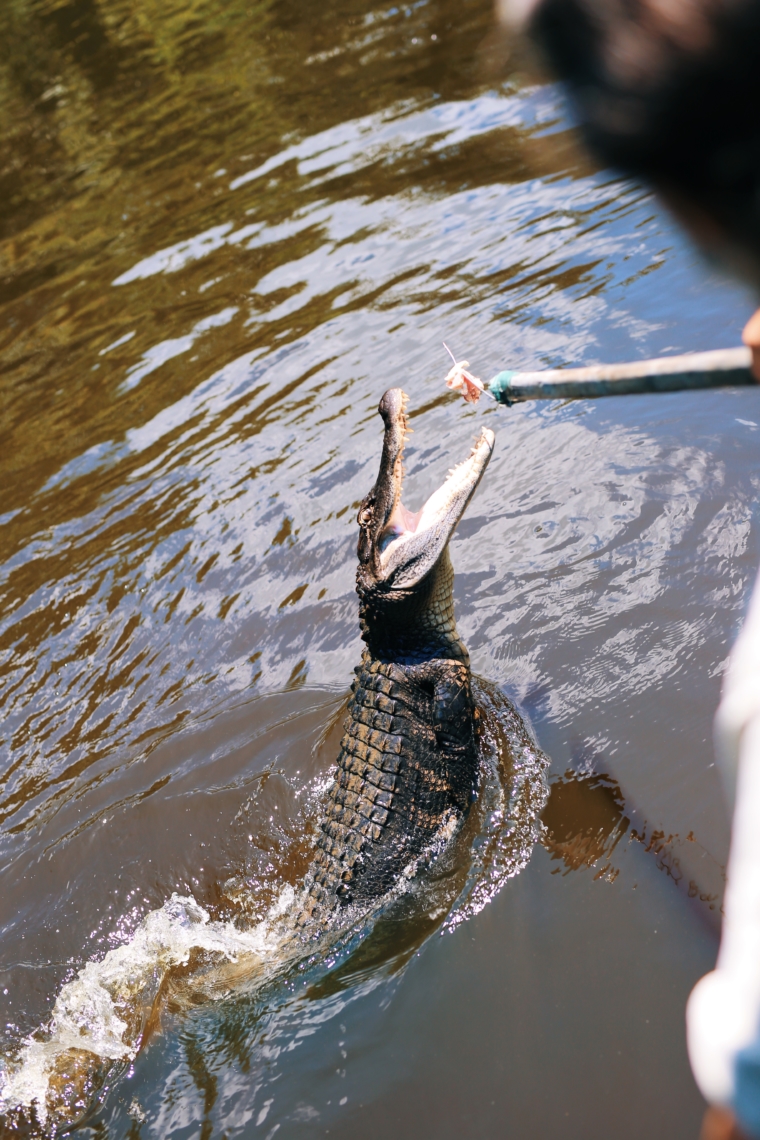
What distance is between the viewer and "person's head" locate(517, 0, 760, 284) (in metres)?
0.75

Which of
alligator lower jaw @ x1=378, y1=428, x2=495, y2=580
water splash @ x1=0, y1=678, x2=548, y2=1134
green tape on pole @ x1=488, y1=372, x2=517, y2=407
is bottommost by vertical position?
water splash @ x1=0, y1=678, x2=548, y2=1134

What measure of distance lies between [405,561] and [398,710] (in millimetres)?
672

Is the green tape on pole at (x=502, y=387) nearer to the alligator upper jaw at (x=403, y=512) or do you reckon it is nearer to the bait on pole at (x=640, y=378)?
the bait on pole at (x=640, y=378)

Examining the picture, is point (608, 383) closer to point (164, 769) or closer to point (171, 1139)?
point (171, 1139)

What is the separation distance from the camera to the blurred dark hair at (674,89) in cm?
75

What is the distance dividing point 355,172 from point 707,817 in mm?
7606

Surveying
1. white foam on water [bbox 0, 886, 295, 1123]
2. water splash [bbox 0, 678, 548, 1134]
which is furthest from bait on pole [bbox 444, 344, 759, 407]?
white foam on water [bbox 0, 886, 295, 1123]

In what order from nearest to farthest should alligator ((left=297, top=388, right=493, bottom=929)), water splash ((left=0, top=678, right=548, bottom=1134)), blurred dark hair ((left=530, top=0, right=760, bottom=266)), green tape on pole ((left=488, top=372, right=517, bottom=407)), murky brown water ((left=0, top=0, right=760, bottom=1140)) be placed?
blurred dark hair ((left=530, top=0, right=760, bottom=266)) → green tape on pole ((left=488, top=372, right=517, bottom=407)) → murky brown water ((left=0, top=0, right=760, bottom=1140)) → water splash ((left=0, top=678, right=548, bottom=1134)) → alligator ((left=297, top=388, right=493, bottom=929))

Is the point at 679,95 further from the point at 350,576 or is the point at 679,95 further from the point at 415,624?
the point at 350,576

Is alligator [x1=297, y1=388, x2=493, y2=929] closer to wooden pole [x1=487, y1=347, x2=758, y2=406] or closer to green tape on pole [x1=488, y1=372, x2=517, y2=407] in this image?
green tape on pole [x1=488, y1=372, x2=517, y2=407]

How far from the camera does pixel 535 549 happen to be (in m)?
4.83

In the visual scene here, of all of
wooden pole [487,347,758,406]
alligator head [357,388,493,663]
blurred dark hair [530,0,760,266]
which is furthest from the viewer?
alligator head [357,388,493,663]

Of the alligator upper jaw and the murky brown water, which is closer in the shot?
the murky brown water

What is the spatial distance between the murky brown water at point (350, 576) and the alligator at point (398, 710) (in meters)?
0.31
